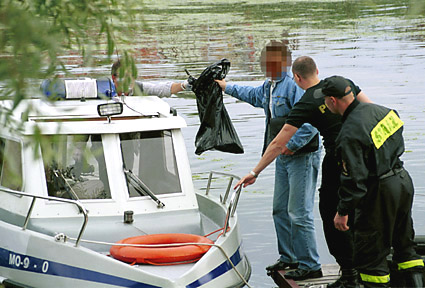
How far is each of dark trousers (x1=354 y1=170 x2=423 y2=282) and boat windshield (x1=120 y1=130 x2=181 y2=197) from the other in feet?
7.79

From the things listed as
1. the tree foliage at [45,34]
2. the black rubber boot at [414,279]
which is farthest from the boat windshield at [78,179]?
the tree foliage at [45,34]

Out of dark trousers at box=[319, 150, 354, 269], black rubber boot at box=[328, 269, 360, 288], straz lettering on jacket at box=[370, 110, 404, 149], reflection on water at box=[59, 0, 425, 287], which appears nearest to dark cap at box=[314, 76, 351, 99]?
straz lettering on jacket at box=[370, 110, 404, 149]

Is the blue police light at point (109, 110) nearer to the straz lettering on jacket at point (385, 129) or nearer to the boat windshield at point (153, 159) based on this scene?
the boat windshield at point (153, 159)

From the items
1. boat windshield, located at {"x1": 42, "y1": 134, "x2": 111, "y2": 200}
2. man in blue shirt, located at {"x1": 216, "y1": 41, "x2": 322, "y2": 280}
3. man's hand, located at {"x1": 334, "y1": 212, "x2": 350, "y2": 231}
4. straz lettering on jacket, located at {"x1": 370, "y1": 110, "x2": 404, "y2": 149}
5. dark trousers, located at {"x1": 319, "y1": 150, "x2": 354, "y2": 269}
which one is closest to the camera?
straz lettering on jacket, located at {"x1": 370, "y1": 110, "x2": 404, "y2": 149}

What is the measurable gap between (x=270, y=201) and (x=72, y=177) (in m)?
6.10

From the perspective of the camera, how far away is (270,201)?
13.2 meters

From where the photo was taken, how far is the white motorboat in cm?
645

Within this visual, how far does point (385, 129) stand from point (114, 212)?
288 cm

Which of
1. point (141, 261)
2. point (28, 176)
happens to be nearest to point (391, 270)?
point (141, 261)

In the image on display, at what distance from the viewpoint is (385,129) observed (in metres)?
5.93

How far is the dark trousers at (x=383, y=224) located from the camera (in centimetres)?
593

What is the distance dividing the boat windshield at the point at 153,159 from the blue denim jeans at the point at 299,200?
3.68 feet

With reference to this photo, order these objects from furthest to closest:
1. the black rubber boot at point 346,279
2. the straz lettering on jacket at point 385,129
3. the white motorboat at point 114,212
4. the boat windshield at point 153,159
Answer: the boat windshield at point 153,159, the black rubber boot at point 346,279, the white motorboat at point 114,212, the straz lettering on jacket at point 385,129

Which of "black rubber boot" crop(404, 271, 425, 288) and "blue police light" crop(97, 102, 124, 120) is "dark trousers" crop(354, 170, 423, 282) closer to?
"black rubber boot" crop(404, 271, 425, 288)
